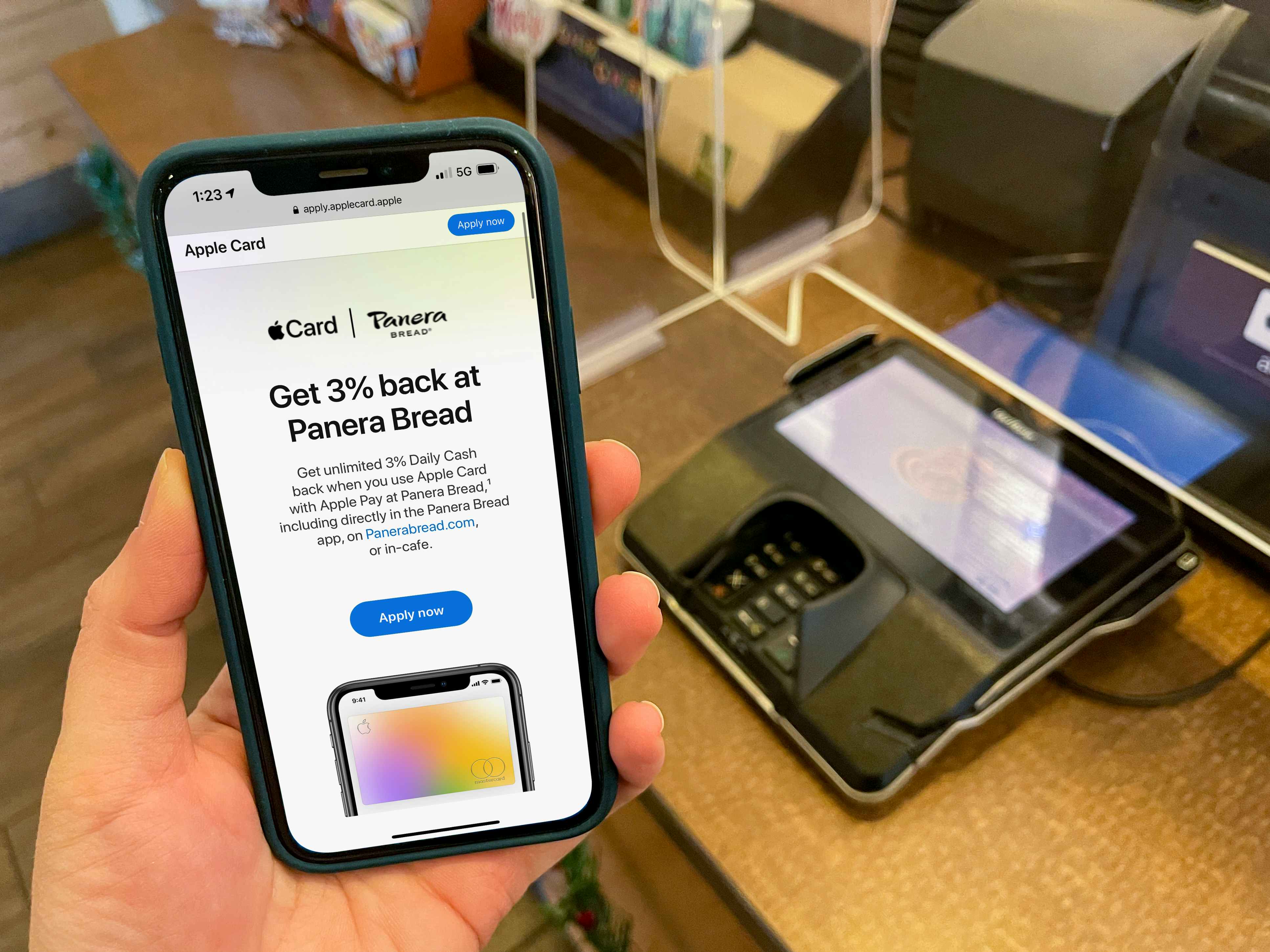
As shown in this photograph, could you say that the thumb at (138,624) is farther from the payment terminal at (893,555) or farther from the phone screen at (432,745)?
the payment terminal at (893,555)

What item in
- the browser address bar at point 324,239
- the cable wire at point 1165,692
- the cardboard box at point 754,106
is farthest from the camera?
the cardboard box at point 754,106

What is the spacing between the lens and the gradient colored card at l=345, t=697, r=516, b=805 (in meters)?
0.40

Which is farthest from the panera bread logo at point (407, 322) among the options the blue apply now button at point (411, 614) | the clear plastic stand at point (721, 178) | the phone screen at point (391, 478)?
the clear plastic stand at point (721, 178)

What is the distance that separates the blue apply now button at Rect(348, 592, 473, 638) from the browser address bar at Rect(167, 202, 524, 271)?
148 mm

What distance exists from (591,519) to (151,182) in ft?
0.73

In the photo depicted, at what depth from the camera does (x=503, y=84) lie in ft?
2.44

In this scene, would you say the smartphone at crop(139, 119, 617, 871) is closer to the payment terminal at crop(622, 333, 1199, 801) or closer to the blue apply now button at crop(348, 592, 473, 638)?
the blue apply now button at crop(348, 592, 473, 638)

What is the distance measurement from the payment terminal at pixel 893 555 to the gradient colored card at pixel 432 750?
131 millimetres

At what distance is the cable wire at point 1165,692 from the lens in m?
0.46

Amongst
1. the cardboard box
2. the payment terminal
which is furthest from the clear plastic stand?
the payment terminal

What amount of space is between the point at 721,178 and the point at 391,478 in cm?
40

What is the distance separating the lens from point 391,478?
1.26ft

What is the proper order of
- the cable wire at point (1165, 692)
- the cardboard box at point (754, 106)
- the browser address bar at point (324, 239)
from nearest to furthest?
1. the browser address bar at point (324, 239)
2. the cable wire at point (1165, 692)
3. the cardboard box at point (754, 106)

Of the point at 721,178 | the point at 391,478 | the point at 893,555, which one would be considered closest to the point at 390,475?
the point at 391,478
